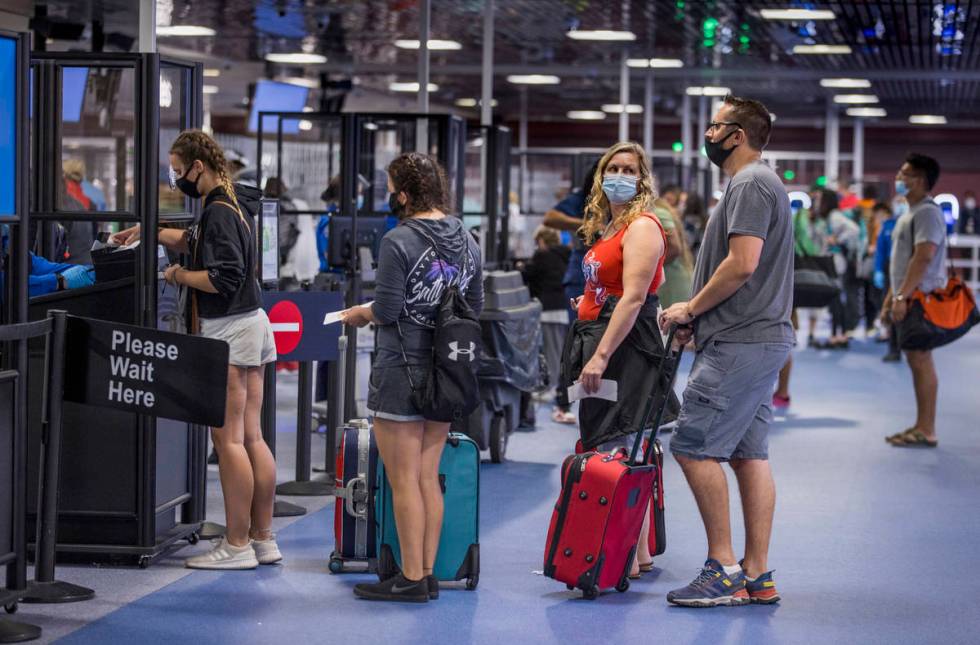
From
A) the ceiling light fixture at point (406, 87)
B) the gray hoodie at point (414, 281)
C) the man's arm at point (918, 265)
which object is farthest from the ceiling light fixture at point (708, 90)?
the gray hoodie at point (414, 281)

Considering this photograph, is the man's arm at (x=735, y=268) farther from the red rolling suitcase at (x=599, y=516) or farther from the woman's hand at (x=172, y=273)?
the woman's hand at (x=172, y=273)

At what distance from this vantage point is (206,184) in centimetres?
467

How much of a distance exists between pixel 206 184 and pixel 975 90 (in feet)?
58.1

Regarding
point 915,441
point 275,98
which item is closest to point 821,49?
point 275,98

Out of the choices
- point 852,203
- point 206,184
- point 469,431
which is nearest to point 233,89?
point 852,203

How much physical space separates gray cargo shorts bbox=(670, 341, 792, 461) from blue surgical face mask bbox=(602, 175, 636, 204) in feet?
1.84

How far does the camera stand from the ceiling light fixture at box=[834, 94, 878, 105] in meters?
21.5

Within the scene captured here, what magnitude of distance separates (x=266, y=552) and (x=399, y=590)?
0.68m

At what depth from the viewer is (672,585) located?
4.71 m

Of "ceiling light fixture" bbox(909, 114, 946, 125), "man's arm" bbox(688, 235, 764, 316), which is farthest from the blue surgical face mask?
"ceiling light fixture" bbox(909, 114, 946, 125)

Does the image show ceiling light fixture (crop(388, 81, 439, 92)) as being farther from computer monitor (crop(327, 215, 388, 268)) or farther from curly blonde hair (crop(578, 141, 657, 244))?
curly blonde hair (crop(578, 141, 657, 244))

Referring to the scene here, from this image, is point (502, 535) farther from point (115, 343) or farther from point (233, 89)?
point (233, 89)

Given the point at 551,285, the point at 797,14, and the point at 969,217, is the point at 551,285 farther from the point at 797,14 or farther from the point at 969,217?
the point at 969,217

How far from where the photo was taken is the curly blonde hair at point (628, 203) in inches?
177
